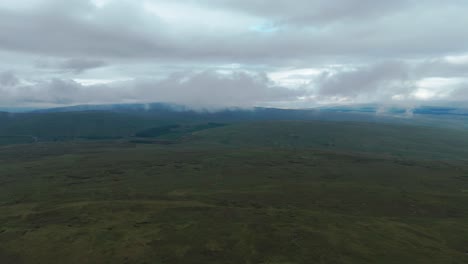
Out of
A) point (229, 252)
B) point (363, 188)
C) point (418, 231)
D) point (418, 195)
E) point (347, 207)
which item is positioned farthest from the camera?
point (363, 188)

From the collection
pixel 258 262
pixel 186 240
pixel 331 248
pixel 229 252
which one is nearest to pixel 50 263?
pixel 186 240

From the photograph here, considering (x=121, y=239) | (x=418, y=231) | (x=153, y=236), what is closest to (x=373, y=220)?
(x=418, y=231)

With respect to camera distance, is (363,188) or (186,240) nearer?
(186,240)

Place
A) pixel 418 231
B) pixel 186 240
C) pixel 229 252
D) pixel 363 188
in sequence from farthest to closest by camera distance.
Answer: pixel 363 188, pixel 418 231, pixel 186 240, pixel 229 252

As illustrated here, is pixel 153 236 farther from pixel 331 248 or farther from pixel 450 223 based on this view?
pixel 450 223

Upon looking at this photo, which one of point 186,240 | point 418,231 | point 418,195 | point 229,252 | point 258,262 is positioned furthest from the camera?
point 418,195

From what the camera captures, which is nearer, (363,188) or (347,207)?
(347,207)

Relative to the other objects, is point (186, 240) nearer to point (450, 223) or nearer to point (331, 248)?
point (331, 248)

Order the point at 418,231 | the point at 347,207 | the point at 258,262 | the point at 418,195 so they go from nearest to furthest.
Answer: the point at 258,262, the point at 418,231, the point at 347,207, the point at 418,195

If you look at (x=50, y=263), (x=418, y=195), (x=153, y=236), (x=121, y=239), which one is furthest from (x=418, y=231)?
(x=50, y=263)
